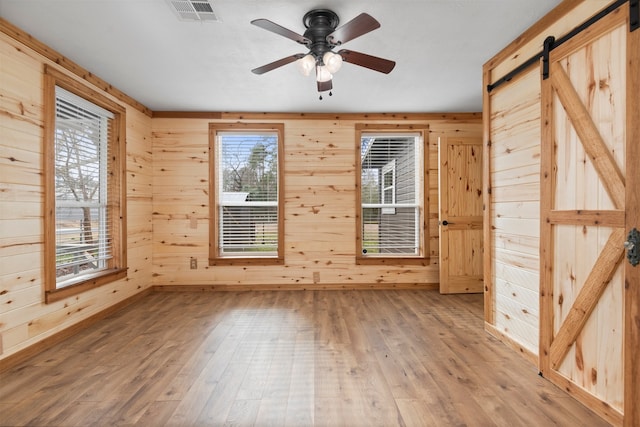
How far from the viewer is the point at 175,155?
162 inches

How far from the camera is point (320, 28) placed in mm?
2016

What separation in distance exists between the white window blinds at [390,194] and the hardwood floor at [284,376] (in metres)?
1.33

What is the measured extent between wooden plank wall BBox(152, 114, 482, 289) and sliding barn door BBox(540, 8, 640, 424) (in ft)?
7.59

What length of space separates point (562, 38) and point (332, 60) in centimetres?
155

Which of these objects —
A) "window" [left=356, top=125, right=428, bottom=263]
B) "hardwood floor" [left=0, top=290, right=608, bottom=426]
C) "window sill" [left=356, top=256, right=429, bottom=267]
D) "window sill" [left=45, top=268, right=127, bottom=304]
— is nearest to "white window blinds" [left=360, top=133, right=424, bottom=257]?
"window" [left=356, top=125, right=428, bottom=263]

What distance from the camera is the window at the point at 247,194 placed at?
4211 millimetres

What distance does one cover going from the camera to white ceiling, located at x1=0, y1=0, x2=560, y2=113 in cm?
200

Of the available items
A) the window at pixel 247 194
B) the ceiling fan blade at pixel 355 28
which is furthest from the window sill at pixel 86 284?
the ceiling fan blade at pixel 355 28

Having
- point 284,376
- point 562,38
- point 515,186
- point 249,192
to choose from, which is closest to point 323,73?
point 562,38

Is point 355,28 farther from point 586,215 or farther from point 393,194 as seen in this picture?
point 393,194

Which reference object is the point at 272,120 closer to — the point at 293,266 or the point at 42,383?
the point at 293,266

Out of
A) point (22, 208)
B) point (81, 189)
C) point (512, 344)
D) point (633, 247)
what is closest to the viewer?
point (633, 247)

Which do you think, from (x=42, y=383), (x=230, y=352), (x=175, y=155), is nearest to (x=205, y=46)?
(x=175, y=155)

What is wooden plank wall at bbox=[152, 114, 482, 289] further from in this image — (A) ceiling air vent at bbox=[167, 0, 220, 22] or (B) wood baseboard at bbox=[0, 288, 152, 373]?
(A) ceiling air vent at bbox=[167, 0, 220, 22]
